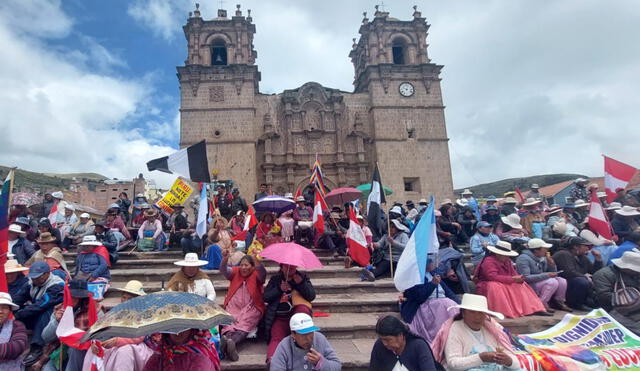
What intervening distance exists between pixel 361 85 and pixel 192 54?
11.8m

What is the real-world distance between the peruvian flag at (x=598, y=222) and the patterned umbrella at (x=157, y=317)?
7.04 m

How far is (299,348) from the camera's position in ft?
10.2

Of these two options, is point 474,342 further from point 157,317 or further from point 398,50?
point 398,50

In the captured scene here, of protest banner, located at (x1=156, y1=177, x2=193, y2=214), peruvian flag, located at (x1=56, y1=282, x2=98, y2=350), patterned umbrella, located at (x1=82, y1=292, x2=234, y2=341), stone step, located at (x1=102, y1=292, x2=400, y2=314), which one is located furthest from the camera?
protest banner, located at (x1=156, y1=177, x2=193, y2=214)

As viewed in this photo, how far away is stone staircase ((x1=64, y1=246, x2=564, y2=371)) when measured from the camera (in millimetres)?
3957

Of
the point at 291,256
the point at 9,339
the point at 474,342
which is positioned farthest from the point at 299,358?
the point at 9,339

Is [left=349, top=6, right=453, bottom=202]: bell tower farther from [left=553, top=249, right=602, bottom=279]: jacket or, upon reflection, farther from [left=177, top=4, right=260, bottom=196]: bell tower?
[left=553, top=249, right=602, bottom=279]: jacket

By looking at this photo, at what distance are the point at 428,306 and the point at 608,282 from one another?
2.70 m

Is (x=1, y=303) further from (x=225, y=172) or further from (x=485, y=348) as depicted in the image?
(x=225, y=172)

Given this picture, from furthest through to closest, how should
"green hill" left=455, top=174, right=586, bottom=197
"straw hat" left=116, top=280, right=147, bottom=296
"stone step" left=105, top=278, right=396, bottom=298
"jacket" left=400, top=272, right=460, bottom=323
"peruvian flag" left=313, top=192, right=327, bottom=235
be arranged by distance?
"green hill" left=455, top=174, right=586, bottom=197
"peruvian flag" left=313, top=192, right=327, bottom=235
"stone step" left=105, top=278, right=396, bottom=298
"jacket" left=400, top=272, right=460, bottom=323
"straw hat" left=116, top=280, right=147, bottom=296

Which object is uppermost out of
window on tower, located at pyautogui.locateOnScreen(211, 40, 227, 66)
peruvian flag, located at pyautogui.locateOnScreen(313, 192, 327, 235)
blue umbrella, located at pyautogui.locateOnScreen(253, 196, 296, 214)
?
window on tower, located at pyautogui.locateOnScreen(211, 40, 227, 66)

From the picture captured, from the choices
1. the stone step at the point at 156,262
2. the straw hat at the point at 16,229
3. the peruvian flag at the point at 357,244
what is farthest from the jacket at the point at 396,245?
the straw hat at the point at 16,229

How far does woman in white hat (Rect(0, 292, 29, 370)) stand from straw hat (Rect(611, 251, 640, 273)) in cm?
713

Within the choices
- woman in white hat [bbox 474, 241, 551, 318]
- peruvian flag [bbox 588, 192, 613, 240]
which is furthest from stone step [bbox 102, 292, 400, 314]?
peruvian flag [bbox 588, 192, 613, 240]
